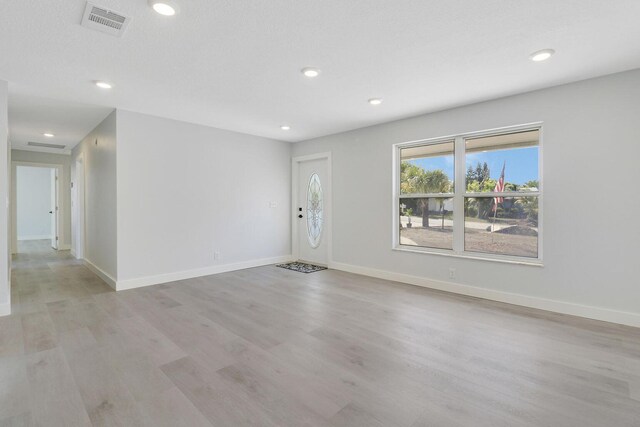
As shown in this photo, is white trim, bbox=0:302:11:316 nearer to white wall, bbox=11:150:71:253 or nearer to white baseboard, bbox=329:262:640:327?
white baseboard, bbox=329:262:640:327

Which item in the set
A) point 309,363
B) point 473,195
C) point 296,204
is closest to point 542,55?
point 473,195

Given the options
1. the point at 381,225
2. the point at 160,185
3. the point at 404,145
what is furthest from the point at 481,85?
the point at 160,185

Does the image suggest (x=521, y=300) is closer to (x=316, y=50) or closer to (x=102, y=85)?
(x=316, y=50)

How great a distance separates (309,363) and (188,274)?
10.9 feet

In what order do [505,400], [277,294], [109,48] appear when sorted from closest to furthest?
[505,400] → [109,48] → [277,294]

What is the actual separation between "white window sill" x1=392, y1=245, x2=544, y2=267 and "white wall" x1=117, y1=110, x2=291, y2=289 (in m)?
2.68

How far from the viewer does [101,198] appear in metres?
4.98

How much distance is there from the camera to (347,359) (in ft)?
7.93

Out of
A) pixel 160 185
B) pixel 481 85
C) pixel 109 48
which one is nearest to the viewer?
pixel 109 48

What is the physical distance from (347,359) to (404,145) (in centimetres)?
347

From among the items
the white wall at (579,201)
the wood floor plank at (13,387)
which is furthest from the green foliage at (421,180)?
the wood floor plank at (13,387)

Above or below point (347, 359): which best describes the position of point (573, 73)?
above

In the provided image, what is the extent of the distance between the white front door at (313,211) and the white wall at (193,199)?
13.3 inches

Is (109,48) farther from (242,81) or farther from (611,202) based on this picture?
(611,202)
